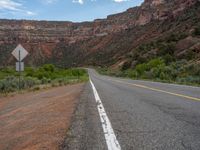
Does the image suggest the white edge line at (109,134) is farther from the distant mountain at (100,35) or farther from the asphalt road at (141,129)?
the distant mountain at (100,35)

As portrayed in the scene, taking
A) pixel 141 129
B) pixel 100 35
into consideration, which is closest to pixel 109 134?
pixel 141 129

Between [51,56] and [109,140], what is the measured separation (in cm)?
14860

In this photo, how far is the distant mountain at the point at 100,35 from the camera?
10131cm

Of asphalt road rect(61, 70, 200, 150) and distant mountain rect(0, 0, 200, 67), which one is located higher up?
distant mountain rect(0, 0, 200, 67)

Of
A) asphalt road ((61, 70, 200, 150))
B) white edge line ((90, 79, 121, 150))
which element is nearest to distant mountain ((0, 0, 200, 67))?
asphalt road ((61, 70, 200, 150))

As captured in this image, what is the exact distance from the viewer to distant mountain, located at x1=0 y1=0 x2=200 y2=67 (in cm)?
10131

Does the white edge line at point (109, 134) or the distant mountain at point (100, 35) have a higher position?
the distant mountain at point (100, 35)

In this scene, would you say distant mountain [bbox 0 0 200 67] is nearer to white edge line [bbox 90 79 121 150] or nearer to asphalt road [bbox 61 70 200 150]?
asphalt road [bbox 61 70 200 150]

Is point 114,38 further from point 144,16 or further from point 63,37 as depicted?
point 63,37

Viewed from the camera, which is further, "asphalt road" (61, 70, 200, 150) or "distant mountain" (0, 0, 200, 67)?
"distant mountain" (0, 0, 200, 67)

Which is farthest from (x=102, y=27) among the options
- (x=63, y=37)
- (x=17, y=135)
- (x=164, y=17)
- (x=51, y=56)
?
(x=17, y=135)

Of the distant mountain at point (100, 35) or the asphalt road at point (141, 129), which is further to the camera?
the distant mountain at point (100, 35)

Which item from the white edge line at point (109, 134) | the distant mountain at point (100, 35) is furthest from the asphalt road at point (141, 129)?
the distant mountain at point (100, 35)

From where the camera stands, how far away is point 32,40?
157 meters
